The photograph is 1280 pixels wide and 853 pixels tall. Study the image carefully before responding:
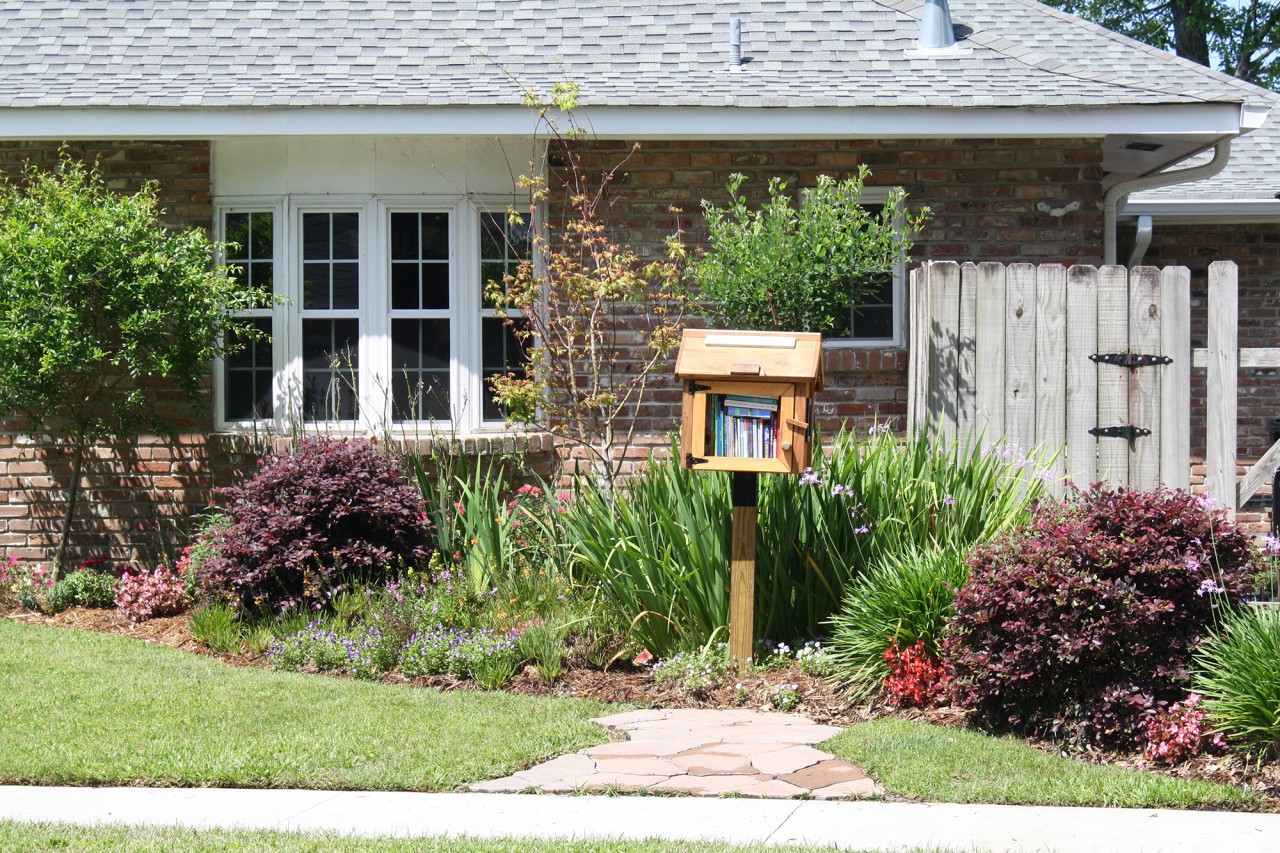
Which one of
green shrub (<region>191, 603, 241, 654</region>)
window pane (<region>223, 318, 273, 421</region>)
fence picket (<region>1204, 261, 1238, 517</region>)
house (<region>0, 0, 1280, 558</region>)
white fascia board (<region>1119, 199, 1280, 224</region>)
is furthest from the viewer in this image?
white fascia board (<region>1119, 199, 1280, 224</region>)

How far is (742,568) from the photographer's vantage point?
639cm

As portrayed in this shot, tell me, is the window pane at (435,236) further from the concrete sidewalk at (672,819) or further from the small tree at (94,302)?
the concrete sidewalk at (672,819)

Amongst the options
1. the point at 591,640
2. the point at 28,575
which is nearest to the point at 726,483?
the point at 591,640

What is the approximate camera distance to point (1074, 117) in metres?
8.92

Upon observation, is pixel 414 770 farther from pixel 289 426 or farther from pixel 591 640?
pixel 289 426

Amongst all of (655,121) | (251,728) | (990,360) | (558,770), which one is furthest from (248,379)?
(558,770)

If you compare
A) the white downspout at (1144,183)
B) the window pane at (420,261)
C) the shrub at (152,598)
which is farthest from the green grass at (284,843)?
the white downspout at (1144,183)

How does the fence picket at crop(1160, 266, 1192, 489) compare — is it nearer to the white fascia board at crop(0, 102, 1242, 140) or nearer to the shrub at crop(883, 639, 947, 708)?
the white fascia board at crop(0, 102, 1242, 140)

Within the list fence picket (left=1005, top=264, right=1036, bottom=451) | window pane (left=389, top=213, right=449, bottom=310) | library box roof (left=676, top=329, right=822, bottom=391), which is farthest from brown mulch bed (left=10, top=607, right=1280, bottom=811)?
window pane (left=389, top=213, right=449, bottom=310)

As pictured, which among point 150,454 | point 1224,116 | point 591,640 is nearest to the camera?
point 591,640

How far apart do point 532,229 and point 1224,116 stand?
466 cm

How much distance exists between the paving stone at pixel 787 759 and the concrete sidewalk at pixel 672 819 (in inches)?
13.6

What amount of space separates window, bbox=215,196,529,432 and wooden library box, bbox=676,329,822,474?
3.45 m

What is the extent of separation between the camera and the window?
31.8 ft
